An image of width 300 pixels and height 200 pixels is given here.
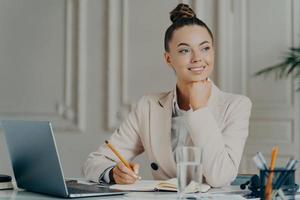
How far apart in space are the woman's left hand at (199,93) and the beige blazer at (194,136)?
6 cm

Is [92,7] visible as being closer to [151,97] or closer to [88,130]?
[88,130]

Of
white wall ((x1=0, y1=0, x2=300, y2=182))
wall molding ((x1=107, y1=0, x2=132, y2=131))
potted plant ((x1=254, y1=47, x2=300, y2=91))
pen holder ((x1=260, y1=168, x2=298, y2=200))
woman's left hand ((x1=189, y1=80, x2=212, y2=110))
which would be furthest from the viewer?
wall molding ((x1=107, y1=0, x2=132, y2=131))

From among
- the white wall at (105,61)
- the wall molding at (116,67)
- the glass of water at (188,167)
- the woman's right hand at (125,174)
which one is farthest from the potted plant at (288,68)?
the glass of water at (188,167)

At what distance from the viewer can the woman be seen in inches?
74.6

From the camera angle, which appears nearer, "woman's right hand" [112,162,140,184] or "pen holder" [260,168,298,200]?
"pen holder" [260,168,298,200]

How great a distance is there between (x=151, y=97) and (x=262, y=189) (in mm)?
989


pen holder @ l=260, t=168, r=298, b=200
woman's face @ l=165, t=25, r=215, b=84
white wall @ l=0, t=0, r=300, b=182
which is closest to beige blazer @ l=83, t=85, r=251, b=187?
woman's face @ l=165, t=25, r=215, b=84

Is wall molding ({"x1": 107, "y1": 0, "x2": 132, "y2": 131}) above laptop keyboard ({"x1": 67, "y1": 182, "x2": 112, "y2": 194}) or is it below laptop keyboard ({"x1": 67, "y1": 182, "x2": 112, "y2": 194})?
above

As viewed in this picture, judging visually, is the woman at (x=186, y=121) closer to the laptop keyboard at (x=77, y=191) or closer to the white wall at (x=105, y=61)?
the laptop keyboard at (x=77, y=191)

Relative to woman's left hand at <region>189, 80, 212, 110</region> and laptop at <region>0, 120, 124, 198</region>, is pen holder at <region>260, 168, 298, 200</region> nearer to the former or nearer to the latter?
laptop at <region>0, 120, 124, 198</region>

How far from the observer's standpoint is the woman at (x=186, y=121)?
190 centimetres

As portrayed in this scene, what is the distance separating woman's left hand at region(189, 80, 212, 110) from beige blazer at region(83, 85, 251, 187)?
6 cm

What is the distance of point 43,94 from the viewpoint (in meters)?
3.99

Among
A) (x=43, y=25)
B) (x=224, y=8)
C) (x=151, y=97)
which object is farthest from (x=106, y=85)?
(x=151, y=97)
